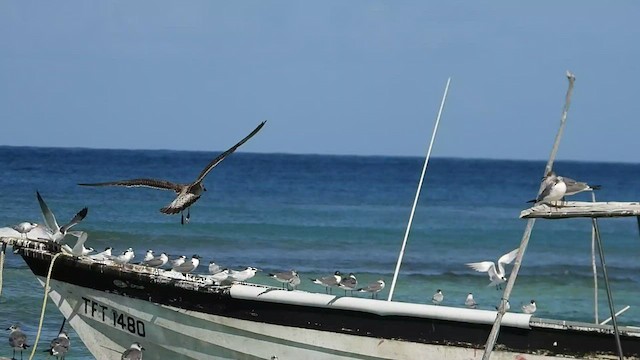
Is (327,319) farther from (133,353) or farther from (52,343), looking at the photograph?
(52,343)

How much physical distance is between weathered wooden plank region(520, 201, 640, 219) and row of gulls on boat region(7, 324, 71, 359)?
6695 mm

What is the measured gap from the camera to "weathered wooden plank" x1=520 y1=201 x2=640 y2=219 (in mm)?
9328

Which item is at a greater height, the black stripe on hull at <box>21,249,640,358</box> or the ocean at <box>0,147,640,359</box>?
the ocean at <box>0,147,640,359</box>

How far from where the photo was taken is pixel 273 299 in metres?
11.8

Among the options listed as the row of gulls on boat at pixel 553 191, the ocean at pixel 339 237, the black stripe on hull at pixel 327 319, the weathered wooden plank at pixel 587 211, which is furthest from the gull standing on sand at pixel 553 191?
the ocean at pixel 339 237

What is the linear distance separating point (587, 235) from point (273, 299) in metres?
30.9

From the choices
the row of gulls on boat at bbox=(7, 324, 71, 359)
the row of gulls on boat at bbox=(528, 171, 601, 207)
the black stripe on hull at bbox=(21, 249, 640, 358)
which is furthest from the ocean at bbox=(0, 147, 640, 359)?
the row of gulls on boat at bbox=(528, 171, 601, 207)

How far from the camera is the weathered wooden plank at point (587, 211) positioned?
9.33 m

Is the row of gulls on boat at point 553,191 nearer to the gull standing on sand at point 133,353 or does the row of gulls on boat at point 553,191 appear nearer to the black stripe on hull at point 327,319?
the black stripe on hull at point 327,319

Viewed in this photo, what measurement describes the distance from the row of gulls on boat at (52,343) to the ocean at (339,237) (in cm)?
131

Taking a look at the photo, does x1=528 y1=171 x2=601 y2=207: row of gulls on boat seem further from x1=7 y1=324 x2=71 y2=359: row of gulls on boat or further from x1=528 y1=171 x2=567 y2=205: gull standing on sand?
x1=7 y1=324 x2=71 y2=359: row of gulls on boat

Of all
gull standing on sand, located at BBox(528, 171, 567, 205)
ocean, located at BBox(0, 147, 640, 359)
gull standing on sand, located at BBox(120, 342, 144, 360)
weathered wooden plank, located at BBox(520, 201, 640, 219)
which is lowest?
gull standing on sand, located at BBox(120, 342, 144, 360)

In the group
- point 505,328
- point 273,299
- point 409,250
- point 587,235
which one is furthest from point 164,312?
point 587,235

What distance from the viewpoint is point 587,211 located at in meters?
9.41
